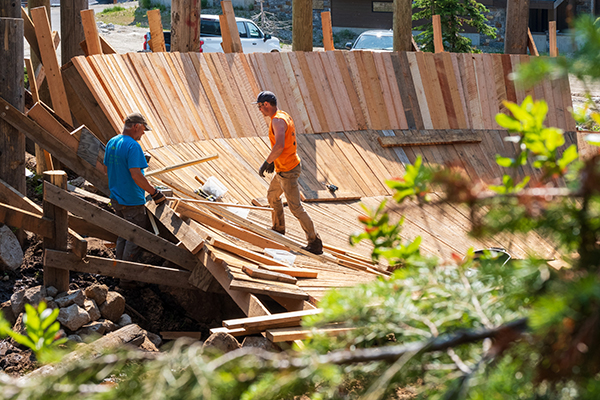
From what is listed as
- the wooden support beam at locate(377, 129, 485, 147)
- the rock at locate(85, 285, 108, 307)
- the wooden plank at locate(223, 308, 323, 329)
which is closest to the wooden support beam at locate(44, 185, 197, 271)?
the rock at locate(85, 285, 108, 307)

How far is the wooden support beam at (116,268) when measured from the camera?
5727 mm

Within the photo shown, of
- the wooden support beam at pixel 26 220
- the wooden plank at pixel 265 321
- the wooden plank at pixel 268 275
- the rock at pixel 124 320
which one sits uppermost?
the wooden support beam at pixel 26 220

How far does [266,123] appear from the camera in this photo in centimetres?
941

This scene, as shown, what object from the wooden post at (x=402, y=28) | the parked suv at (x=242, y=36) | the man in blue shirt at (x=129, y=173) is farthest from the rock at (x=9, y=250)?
the parked suv at (x=242, y=36)

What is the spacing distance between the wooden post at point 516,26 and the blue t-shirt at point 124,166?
936cm

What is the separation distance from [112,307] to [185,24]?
210 inches

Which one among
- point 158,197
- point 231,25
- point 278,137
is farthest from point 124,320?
point 231,25

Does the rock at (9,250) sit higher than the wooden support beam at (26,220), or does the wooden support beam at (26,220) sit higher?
the wooden support beam at (26,220)

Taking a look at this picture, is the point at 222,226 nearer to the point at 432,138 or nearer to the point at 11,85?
the point at 11,85

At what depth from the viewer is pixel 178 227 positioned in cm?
588

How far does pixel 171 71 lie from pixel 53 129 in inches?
113

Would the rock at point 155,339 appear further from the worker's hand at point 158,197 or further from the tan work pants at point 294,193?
the tan work pants at point 294,193

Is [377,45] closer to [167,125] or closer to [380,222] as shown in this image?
[167,125]

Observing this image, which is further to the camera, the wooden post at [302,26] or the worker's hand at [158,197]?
the wooden post at [302,26]
